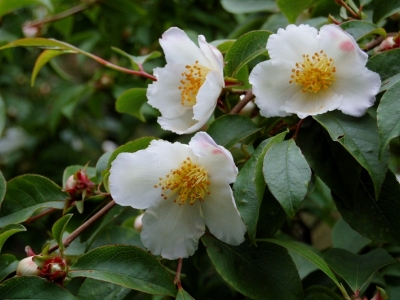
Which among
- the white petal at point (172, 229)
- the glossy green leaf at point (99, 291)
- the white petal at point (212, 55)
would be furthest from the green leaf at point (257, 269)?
the white petal at point (212, 55)

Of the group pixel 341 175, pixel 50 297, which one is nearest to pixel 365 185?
pixel 341 175

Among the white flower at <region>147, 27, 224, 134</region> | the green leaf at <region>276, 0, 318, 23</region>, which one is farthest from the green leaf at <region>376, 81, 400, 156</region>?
the green leaf at <region>276, 0, 318, 23</region>

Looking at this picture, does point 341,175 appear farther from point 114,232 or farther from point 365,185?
point 114,232

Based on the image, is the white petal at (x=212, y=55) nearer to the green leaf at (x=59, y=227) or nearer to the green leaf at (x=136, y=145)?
the green leaf at (x=136, y=145)

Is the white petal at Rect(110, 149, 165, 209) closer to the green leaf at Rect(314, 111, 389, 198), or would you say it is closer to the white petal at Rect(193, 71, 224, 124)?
the white petal at Rect(193, 71, 224, 124)

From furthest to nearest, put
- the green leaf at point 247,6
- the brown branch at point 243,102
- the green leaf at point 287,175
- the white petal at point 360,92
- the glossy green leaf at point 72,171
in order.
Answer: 1. the green leaf at point 247,6
2. the glossy green leaf at point 72,171
3. the brown branch at point 243,102
4. the white petal at point 360,92
5. the green leaf at point 287,175

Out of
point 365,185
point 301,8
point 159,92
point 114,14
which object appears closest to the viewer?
point 365,185

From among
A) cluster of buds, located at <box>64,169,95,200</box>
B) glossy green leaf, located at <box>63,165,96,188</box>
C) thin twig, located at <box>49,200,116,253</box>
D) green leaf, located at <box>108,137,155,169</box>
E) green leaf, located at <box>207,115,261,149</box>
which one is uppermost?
green leaf, located at <box>207,115,261,149</box>
